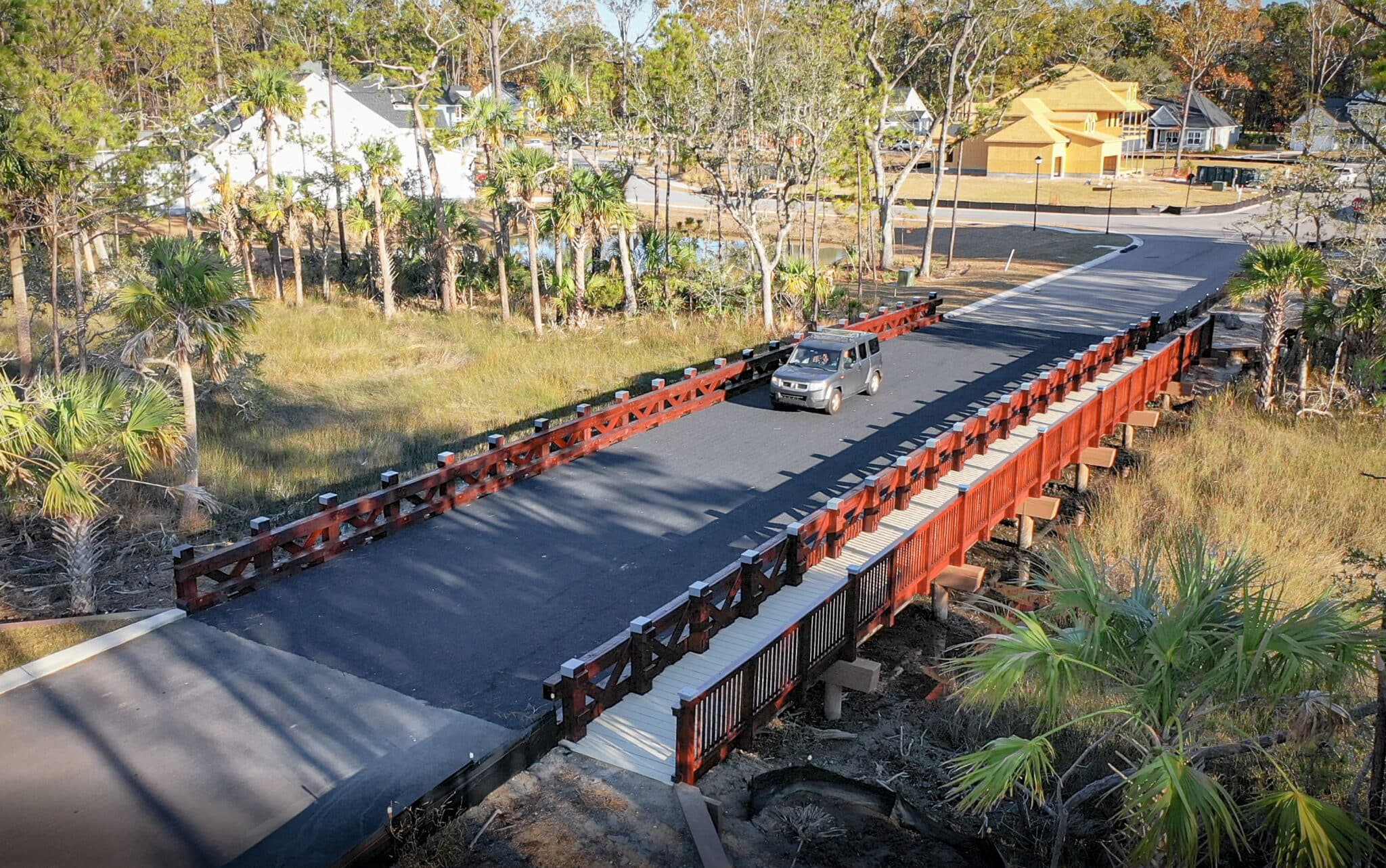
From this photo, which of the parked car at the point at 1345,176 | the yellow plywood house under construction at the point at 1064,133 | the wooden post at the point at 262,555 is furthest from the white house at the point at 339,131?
the wooden post at the point at 262,555

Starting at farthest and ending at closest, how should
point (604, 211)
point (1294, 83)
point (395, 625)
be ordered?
point (1294, 83) → point (604, 211) → point (395, 625)

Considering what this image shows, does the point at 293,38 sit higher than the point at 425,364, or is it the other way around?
the point at 293,38

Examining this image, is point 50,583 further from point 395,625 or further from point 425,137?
point 425,137

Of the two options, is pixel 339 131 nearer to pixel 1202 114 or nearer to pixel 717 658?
pixel 717 658

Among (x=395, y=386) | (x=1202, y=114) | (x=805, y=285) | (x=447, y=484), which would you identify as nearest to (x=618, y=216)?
(x=805, y=285)

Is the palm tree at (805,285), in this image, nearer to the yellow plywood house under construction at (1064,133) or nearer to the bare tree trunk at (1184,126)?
the yellow plywood house under construction at (1064,133)

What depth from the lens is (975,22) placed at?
41656 millimetres

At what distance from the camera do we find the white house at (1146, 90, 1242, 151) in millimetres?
97375

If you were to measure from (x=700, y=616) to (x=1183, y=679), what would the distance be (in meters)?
5.44

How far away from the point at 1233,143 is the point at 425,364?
324 feet

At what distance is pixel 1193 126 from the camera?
97.6 metres

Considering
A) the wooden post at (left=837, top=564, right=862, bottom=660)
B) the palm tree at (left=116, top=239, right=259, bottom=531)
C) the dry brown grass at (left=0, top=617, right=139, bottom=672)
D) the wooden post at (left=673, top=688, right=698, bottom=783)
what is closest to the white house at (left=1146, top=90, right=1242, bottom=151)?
the palm tree at (left=116, top=239, right=259, bottom=531)

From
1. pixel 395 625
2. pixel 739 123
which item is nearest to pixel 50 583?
pixel 395 625

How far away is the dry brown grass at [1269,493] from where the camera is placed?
58.4 feet
